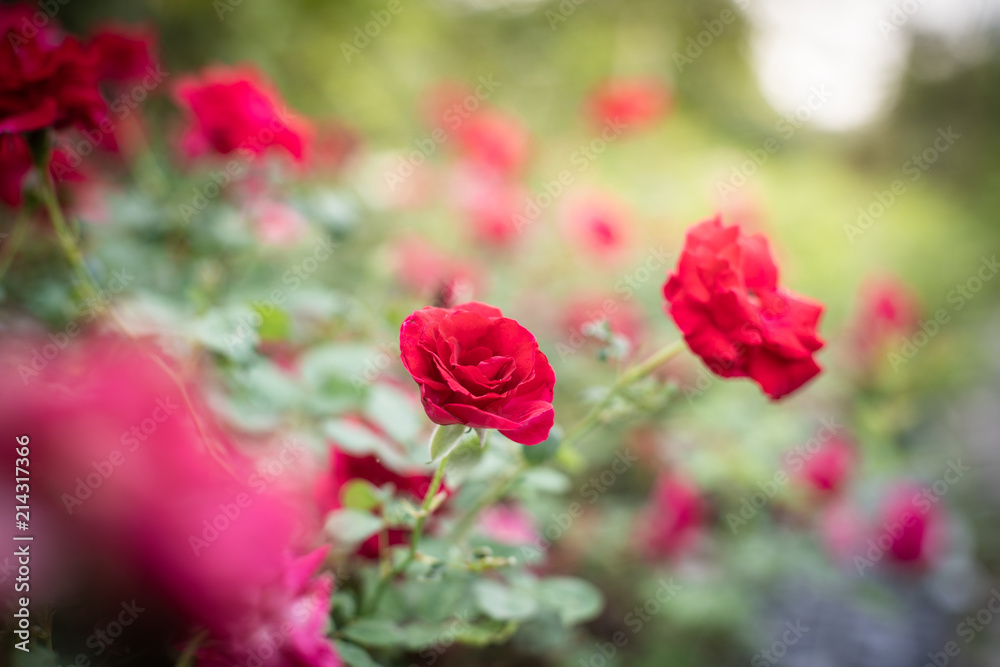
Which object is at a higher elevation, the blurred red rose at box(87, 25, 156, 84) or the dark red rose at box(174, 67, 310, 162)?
the blurred red rose at box(87, 25, 156, 84)

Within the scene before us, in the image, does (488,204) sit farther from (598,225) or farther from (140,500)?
(140,500)

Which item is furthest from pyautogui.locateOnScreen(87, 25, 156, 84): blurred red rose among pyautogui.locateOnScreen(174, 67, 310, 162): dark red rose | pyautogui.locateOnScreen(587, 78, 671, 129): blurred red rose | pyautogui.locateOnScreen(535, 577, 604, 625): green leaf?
pyautogui.locateOnScreen(587, 78, 671, 129): blurred red rose

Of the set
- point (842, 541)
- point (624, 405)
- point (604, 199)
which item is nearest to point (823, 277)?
point (604, 199)

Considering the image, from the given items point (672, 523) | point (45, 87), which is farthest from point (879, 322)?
point (45, 87)

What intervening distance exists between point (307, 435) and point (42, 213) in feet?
1.96

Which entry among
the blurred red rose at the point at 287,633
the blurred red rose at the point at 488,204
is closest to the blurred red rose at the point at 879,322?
the blurred red rose at the point at 488,204

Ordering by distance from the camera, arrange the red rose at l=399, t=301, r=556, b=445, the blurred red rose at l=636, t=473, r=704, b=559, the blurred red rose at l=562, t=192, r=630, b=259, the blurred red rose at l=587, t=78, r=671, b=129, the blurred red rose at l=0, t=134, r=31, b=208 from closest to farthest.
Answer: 1. the red rose at l=399, t=301, r=556, b=445
2. the blurred red rose at l=0, t=134, r=31, b=208
3. the blurred red rose at l=636, t=473, r=704, b=559
4. the blurred red rose at l=562, t=192, r=630, b=259
5. the blurred red rose at l=587, t=78, r=671, b=129

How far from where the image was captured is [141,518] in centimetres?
34

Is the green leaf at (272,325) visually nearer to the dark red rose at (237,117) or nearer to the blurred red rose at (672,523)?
the dark red rose at (237,117)

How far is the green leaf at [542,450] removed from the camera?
63 centimetres

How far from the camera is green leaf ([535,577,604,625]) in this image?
2.32 feet

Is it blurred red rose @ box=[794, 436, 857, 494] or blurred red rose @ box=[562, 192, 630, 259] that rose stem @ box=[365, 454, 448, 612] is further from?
blurred red rose @ box=[562, 192, 630, 259]

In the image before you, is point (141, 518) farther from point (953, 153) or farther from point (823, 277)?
point (953, 153)

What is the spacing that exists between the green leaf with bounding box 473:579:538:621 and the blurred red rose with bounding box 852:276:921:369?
5.77ft
